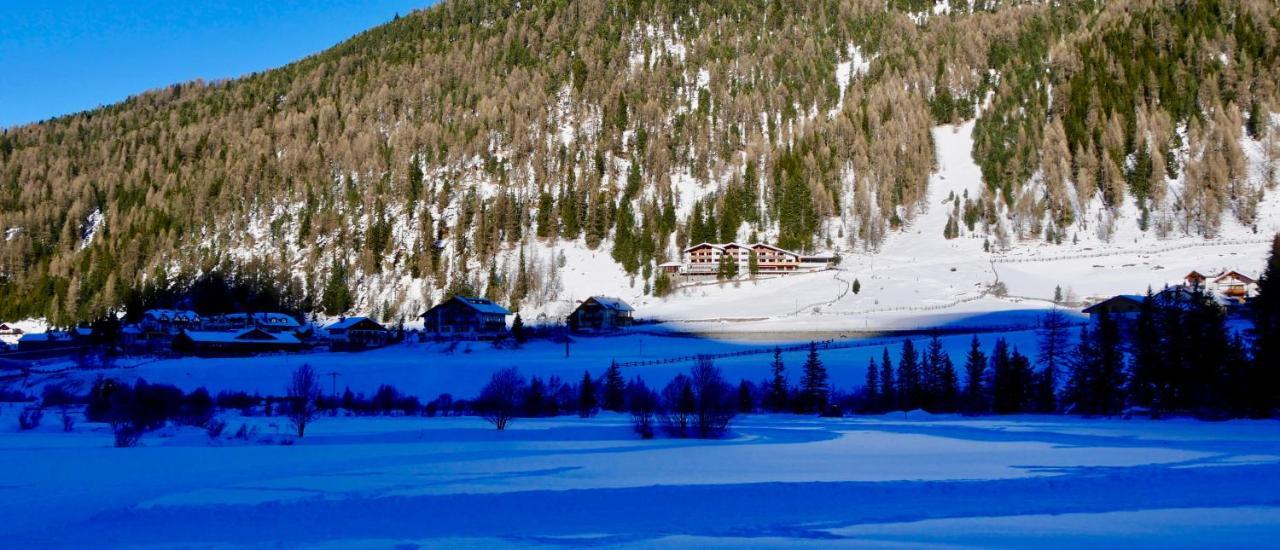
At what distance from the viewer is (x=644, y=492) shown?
612 inches

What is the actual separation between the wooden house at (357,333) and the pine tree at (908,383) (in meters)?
48.3

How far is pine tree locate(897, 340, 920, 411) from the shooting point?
4459 centimetres

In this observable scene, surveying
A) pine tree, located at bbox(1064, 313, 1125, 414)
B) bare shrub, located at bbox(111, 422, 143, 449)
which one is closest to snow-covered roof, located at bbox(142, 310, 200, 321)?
bare shrub, located at bbox(111, 422, 143, 449)

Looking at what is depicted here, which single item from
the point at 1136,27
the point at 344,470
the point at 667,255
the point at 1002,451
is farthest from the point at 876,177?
the point at 344,470

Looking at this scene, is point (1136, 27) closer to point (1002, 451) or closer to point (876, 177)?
point (876, 177)

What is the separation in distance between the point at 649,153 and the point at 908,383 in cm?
8799

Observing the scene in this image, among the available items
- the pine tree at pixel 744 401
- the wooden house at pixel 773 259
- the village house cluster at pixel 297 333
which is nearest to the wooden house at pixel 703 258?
the wooden house at pixel 773 259

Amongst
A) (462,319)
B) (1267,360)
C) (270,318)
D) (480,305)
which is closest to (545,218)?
(480,305)

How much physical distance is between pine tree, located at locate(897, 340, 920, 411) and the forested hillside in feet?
155

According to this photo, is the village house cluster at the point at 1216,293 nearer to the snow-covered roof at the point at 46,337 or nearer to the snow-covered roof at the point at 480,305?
the snow-covered roof at the point at 480,305

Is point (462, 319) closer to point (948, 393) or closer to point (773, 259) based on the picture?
point (773, 259)

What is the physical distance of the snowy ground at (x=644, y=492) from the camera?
1205 centimetres

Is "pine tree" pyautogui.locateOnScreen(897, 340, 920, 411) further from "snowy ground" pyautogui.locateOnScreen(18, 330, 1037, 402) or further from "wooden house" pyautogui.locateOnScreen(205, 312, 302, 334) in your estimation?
"wooden house" pyautogui.locateOnScreen(205, 312, 302, 334)

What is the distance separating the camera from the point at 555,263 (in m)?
104
